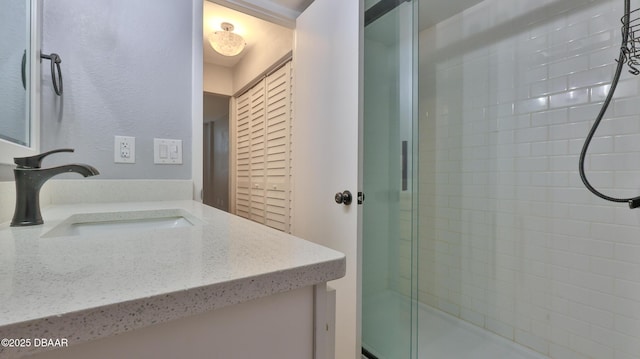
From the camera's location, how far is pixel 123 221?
2.98 ft

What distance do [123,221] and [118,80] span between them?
2.18 feet

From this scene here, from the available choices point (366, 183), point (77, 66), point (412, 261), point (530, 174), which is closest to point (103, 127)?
point (77, 66)

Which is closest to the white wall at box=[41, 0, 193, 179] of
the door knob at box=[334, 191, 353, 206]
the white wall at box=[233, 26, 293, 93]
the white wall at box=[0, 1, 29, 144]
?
the white wall at box=[0, 1, 29, 144]

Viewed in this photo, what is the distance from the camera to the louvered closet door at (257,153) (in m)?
2.51

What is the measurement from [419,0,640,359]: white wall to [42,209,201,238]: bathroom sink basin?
1.58m

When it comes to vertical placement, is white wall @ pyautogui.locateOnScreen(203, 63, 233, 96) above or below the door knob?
above

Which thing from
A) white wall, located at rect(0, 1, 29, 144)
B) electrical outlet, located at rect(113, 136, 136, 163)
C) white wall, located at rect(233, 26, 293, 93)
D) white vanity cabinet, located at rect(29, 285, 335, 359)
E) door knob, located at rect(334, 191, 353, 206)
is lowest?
white vanity cabinet, located at rect(29, 285, 335, 359)

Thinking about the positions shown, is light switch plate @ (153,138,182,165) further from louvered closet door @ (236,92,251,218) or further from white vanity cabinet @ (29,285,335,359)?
louvered closet door @ (236,92,251,218)

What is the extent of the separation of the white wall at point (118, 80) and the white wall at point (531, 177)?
154cm

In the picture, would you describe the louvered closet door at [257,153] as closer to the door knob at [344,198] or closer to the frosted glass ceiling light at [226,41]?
the frosted glass ceiling light at [226,41]

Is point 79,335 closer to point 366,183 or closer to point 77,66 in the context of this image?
point 366,183

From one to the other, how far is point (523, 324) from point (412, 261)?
32.2 inches

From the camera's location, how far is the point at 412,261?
1.29 metres

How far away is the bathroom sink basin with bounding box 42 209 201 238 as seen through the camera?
828 mm
